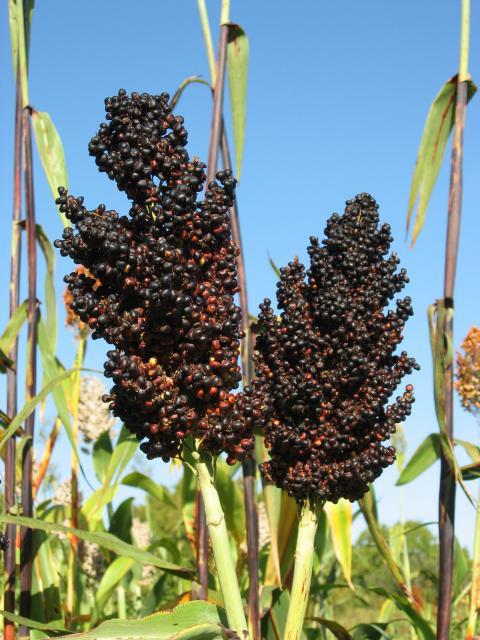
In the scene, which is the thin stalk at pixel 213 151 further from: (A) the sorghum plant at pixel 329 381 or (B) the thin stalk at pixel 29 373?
(B) the thin stalk at pixel 29 373

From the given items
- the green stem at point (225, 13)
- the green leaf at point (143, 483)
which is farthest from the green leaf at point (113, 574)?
the green stem at point (225, 13)

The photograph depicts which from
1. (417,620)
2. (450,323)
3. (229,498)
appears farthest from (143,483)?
(450,323)

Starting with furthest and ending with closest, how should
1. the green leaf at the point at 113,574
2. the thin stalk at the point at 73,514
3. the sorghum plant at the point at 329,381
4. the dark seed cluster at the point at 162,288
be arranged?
1. the thin stalk at the point at 73,514
2. the green leaf at the point at 113,574
3. the sorghum plant at the point at 329,381
4. the dark seed cluster at the point at 162,288

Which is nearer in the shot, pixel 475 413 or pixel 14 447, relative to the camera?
pixel 14 447

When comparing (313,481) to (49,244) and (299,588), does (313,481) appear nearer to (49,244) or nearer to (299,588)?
(299,588)

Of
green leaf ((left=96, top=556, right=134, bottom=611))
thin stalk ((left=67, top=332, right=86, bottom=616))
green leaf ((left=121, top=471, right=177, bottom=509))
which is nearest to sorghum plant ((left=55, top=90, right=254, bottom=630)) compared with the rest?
green leaf ((left=96, top=556, right=134, bottom=611))

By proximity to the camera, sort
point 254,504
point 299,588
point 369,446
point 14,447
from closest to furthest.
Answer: point 299,588 < point 369,446 < point 254,504 < point 14,447

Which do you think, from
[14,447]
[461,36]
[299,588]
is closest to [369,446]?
[299,588]

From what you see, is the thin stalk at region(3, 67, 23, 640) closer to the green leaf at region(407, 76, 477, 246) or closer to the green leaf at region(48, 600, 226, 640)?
the green leaf at region(48, 600, 226, 640)
